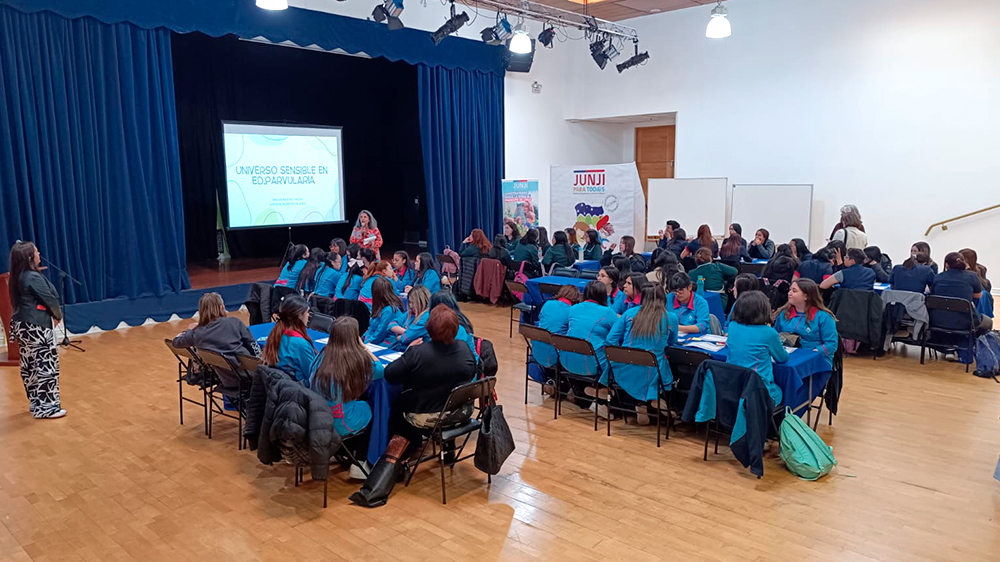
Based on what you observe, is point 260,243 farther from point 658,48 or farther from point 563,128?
point 658,48

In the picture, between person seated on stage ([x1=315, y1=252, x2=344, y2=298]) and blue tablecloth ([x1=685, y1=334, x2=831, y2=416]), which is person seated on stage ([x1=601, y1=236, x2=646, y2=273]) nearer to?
blue tablecloth ([x1=685, y1=334, x2=831, y2=416])

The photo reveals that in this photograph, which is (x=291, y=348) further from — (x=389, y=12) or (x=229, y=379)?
(x=389, y=12)

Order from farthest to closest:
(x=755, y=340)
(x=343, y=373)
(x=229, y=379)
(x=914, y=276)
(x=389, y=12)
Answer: (x=389, y=12) < (x=914, y=276) < (x=229, y=379) < (x=755, y=340) < (x=343, y=373)

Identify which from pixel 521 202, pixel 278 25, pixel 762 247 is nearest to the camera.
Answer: pixel 762 247

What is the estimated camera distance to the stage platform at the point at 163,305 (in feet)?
27.5

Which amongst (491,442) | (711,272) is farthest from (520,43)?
(491,442)

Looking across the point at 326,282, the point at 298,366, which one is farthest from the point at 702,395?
the point at 326,282

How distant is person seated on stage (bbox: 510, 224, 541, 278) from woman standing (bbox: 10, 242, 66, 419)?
17.7 feet

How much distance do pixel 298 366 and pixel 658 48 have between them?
10854 millimetres

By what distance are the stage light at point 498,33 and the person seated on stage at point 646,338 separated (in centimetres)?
614

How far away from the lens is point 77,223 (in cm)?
837

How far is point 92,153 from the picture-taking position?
842 centimetres

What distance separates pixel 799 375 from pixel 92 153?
314 inches

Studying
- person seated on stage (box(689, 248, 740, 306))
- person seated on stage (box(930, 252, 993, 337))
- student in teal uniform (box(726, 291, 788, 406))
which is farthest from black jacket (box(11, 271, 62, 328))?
person seated on stage (box(930, 252, 993, 337))
